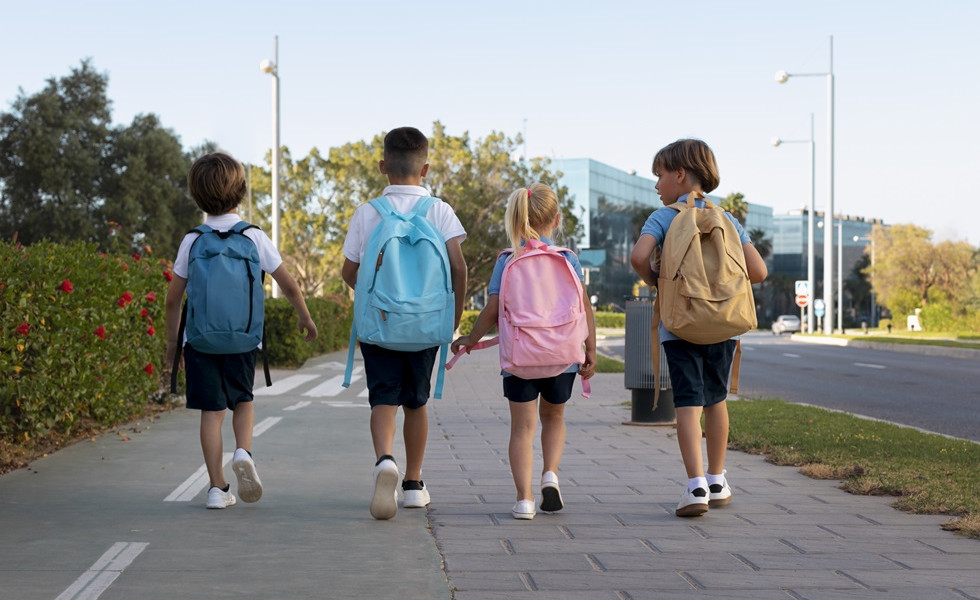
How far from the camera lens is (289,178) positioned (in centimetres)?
5109

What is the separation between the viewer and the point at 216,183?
6066 millimetres

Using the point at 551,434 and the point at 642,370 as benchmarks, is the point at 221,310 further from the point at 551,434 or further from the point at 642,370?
the point at 642,370

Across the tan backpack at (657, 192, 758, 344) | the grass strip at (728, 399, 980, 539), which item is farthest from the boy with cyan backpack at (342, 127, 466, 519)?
the grass strip at (728, 399, 980, 539)

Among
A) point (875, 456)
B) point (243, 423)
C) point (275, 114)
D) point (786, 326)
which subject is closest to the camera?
point (243, 423)

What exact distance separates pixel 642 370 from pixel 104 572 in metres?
6.67

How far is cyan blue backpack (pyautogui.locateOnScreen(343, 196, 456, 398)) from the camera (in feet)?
18.4

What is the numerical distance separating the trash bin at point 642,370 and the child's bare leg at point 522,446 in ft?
15.0

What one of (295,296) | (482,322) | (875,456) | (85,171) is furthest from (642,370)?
(85,171)

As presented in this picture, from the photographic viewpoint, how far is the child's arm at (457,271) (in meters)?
5.84

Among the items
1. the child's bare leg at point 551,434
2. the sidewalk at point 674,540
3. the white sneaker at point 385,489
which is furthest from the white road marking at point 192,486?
the child's bare leg at point 551,434

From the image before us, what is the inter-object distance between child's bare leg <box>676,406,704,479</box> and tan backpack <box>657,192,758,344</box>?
0.37 m

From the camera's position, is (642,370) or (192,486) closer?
(192,486)

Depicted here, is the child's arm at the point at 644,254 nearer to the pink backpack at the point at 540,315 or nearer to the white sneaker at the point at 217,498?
the pink backpack at the point at 540,315

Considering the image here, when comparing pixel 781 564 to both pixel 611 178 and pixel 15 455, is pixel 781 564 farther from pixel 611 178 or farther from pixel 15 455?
pixel 611 178
